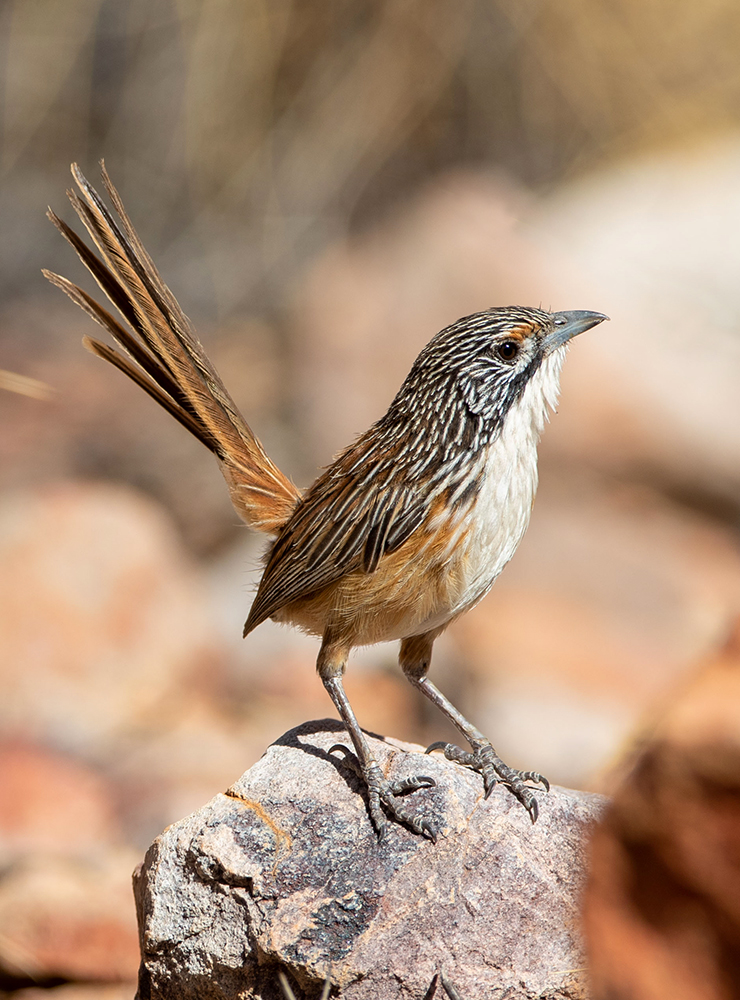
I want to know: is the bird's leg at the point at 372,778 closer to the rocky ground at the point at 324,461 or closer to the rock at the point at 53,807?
the rocky ground at the point at 324,461

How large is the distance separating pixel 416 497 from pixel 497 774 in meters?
0.98

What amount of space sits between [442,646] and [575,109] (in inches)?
306

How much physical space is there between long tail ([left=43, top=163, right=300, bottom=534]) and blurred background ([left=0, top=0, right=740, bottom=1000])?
0.51 m

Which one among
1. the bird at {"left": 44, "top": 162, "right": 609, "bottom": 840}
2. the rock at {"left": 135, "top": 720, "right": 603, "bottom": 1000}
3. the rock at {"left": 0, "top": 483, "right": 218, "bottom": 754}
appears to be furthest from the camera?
the rock at {"left": 0, "top": 483, "right": 218, "bottom": 754}

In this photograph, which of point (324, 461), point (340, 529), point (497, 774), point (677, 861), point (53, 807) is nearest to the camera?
point (677, 861)

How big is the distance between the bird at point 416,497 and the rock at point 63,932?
1.45m

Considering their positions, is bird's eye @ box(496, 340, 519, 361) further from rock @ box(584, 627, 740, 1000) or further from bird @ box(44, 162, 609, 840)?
rock @ box(584, 627, 740, 1000)

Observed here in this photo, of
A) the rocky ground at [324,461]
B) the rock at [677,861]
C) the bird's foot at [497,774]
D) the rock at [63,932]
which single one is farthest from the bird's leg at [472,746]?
the rocky ground at [324,461]

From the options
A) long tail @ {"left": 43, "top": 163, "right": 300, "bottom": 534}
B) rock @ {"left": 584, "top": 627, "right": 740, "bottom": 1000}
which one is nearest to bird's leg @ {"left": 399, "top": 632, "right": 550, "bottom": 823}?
long tail @ {"left": 43, "top": 163, "right": 300, "bottom": 534}

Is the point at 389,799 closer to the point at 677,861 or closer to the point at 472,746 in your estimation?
the point at 472,746

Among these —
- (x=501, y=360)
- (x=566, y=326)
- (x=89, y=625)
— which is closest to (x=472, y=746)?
(x=501, y=360)

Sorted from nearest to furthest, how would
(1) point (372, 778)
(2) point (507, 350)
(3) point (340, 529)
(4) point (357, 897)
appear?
(4) point (357, 897), (1) point (372, 778), (2) point (507, 350), (3) point (340, 529)

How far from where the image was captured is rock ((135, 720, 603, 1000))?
303 centimetres

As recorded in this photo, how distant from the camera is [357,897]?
3.11 meters
